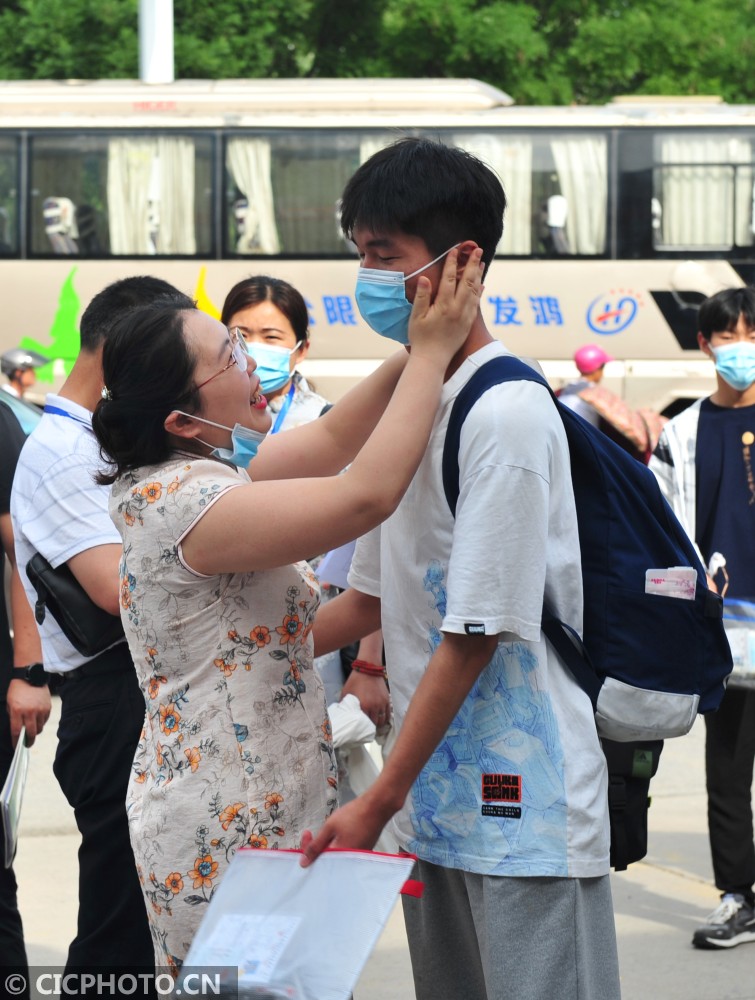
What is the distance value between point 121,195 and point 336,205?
7.59ft

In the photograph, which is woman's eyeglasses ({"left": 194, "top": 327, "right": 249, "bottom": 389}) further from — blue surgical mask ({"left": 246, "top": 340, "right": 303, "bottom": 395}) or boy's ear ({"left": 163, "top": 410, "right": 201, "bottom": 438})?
blue surgical mask ({"left": 246, "top": 340, "right": 303, "bottom": 395})

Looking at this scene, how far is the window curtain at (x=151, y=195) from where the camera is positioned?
600 inches

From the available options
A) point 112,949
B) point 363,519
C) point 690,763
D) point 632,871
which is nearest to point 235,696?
point 363,519

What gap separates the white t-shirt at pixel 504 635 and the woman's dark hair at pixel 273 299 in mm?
2383

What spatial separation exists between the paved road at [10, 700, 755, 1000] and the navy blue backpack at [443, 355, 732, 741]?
2.34 m

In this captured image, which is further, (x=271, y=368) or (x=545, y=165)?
(x=545, y=165)

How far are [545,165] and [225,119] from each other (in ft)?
11.3

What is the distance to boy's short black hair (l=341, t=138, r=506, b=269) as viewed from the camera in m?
2.16

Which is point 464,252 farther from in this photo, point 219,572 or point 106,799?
point 106,799

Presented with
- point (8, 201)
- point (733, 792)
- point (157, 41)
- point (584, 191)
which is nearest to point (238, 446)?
point (733, 792)

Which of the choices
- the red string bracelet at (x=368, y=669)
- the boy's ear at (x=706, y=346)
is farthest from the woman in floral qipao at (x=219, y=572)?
the boy's ear at (x=706, y=346)

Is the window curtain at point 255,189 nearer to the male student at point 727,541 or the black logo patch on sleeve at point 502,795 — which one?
the male student at point 727,541

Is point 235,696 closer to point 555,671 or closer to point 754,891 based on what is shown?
point 555,671

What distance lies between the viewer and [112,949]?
3.33 meters
